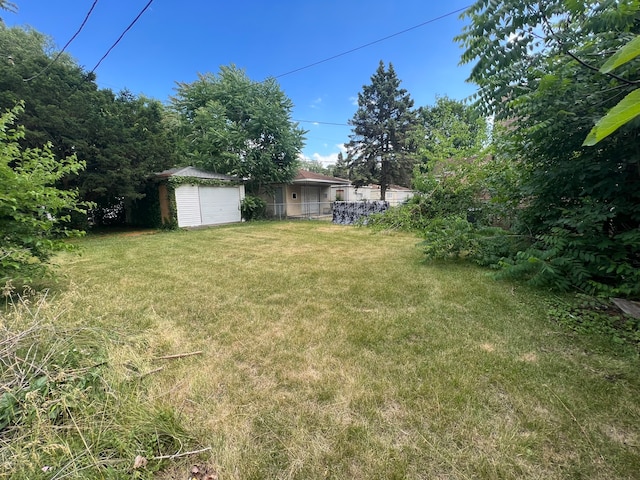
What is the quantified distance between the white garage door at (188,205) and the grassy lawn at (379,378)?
27.2ft

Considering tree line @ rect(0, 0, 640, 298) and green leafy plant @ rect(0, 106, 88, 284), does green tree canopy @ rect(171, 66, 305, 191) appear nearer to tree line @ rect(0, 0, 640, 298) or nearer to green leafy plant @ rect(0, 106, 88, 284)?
tree line @ rect(0, 0, 640, 298)

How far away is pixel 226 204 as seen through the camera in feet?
45.6

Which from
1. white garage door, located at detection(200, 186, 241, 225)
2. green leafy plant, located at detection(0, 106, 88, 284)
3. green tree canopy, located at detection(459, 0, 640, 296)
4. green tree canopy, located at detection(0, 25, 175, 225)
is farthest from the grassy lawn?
white garage door, located at detection(200, 186, 241, 225)

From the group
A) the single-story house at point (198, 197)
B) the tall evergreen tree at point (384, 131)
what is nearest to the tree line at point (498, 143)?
the single-story house at point (198, 197)

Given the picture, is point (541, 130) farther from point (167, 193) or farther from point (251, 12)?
point (167, 193)

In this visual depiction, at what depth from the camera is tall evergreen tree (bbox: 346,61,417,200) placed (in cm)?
1956

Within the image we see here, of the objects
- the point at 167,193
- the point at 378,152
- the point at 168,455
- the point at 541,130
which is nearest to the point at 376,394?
the point at 168,455

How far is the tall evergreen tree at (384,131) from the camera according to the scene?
19562 millimetres

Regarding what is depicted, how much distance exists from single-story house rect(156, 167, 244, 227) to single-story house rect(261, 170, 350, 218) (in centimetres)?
280

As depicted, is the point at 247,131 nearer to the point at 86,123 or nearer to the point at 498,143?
the point at 86,123

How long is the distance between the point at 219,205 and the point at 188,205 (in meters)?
1.62

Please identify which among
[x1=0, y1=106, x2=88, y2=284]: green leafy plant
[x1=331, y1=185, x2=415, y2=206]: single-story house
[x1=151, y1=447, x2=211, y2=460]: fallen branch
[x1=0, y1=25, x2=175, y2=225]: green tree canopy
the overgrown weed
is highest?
[x1=0, y1=25, x2=175, y2=225]: green tree canopy

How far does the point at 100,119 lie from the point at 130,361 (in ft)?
39.1

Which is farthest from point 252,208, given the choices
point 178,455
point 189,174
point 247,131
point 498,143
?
point 178,455
